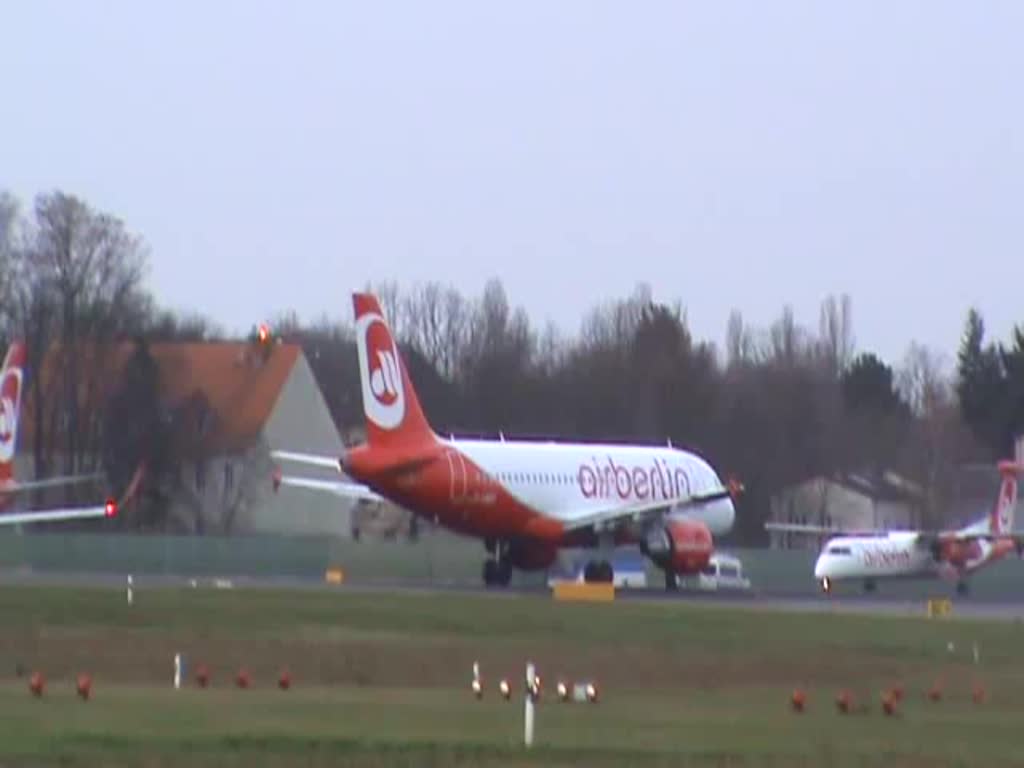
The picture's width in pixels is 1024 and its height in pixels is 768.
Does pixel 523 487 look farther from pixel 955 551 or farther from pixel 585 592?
pixel 955 551

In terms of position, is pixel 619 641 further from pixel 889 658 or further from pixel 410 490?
pixel 410 490

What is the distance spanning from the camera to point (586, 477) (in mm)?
73312

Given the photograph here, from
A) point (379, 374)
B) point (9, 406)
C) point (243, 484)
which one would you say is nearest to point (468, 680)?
point (379, 374)

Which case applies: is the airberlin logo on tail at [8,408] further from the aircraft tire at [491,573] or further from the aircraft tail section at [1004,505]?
the aircraft tail section at [1004,505]

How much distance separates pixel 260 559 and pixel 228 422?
28.9 meters

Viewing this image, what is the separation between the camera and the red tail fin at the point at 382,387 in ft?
221

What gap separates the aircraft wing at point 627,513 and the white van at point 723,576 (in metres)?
6.11

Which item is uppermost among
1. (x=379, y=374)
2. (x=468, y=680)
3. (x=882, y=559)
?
(x=379, y=374)

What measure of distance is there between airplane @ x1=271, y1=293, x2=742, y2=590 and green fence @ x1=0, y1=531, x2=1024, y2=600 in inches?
203

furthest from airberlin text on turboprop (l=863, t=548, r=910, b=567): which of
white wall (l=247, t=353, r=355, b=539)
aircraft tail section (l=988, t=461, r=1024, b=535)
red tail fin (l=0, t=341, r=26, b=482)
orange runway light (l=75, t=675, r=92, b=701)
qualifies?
orange runway light (l=75, t=675, r=92, b=701)

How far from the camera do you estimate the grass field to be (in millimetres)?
24281

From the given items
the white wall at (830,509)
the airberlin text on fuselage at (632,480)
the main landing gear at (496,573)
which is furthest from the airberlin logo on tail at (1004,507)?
the white wall at (830,509)

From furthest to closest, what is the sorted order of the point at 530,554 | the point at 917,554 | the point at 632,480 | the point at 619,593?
the point at 917,554 < the point at 632,480 < the point at 530,554 < the point at 619,593

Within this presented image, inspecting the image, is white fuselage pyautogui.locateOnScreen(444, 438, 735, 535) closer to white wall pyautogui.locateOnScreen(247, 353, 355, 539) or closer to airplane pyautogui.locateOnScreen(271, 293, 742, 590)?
airplane pyautogui.locateOnScreen(271, 293, 742, 590)
